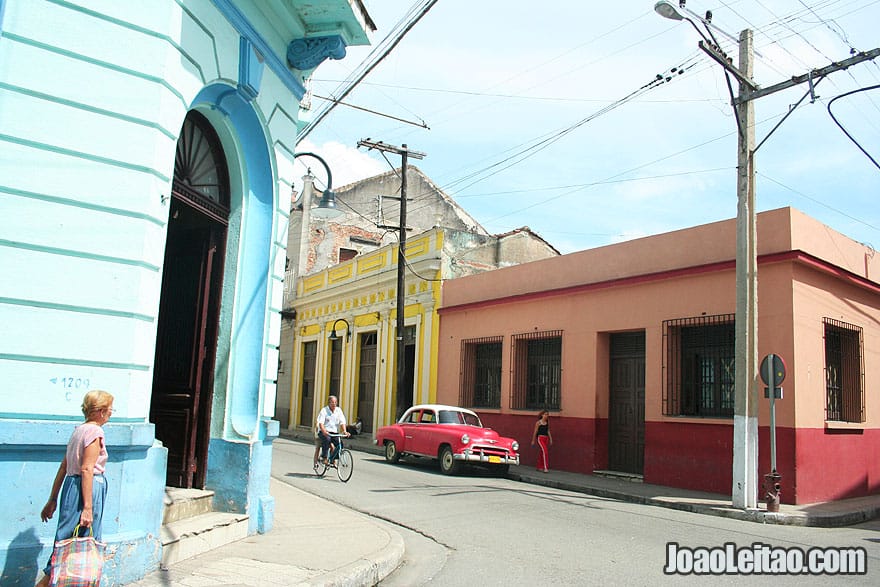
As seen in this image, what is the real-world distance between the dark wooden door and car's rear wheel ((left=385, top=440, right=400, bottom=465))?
408 inches

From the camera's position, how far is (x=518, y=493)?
13.3 metres

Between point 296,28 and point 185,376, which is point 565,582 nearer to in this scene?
point 185,376

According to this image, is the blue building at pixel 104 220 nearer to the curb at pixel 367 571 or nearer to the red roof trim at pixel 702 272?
the curb at pixel 367 571

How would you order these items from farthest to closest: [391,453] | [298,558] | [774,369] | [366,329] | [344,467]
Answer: [366,329]
[391,453]
[344,467]
[774,369]
[298,558]

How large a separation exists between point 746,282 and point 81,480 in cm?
1083

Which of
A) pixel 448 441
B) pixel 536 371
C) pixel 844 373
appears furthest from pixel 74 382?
pixel 536 371

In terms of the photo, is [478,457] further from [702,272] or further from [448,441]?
[702,272]

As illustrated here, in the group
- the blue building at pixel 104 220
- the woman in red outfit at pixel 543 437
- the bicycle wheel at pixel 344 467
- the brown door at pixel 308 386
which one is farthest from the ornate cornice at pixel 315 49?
the brown door at pixel 308 386

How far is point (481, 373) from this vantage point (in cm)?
2138

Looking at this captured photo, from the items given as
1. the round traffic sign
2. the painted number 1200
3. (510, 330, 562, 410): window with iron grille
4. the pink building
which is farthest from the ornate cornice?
(510, 330, 562, 410): window with iron grille

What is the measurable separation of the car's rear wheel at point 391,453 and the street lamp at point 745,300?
324 inches

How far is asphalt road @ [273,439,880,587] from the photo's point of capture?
7.03 metres

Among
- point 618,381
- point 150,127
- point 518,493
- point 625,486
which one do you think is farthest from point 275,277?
point 618,381

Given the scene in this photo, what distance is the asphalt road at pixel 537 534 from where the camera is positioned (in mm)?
7027
